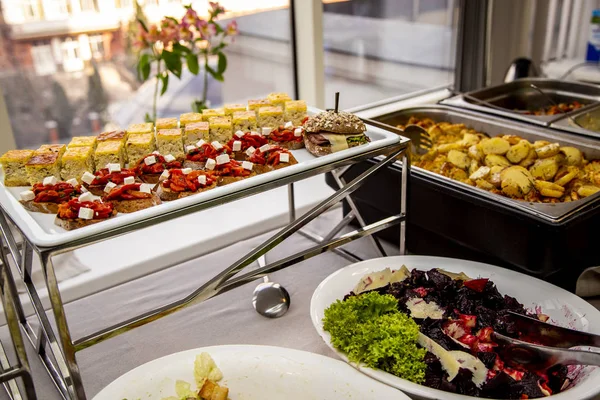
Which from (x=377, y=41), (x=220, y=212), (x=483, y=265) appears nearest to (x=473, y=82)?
(x=377, y=41)

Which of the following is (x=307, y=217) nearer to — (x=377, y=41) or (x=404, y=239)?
(x=404, y=239)

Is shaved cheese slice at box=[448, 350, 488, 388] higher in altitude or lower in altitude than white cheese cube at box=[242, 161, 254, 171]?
lower

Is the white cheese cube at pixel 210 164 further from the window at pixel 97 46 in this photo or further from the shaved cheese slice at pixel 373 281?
the window at pixel 97 46

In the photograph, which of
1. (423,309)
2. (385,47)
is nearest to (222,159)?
(423,309)

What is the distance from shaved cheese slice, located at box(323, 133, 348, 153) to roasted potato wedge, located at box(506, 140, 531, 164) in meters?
0.61

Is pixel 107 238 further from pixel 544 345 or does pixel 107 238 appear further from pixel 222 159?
pixel 544 345

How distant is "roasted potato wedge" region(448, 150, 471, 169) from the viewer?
1.70 m

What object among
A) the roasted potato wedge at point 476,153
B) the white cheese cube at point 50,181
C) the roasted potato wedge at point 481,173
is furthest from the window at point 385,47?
the white cheese cube at point 50,181

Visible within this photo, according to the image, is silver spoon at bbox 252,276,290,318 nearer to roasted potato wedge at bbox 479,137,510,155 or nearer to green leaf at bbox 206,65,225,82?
roasted potato wedge at bbox 479,137,510,155

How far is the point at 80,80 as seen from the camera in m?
2.48

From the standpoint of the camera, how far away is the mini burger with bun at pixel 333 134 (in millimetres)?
1352

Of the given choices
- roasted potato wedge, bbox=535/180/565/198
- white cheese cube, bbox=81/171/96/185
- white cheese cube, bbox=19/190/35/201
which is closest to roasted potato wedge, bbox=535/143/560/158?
roasted potato wedge, bbox=535/180/565/198

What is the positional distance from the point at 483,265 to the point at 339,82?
5.47ft

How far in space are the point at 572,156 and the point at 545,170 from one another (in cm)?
12
